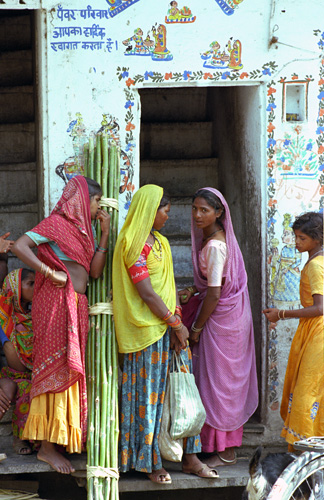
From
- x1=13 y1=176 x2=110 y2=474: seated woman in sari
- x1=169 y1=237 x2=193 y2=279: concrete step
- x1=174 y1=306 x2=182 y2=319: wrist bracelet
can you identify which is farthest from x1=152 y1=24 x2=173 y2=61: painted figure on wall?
x1=169 y1=237 x2=193 y2=279: concrete step

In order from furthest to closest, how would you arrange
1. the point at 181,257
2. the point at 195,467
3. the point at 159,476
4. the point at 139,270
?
1. the point at 181,257
2. the point at 195,467
3. the point at 159,476
4. the point at 139,270

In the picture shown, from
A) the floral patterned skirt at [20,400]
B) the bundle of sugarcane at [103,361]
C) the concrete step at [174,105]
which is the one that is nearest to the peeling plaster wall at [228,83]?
the bundle of sugarcane at [103,361]

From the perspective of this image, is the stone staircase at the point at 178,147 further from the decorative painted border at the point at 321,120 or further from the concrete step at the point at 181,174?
the decorative painted border at the point at 321,120

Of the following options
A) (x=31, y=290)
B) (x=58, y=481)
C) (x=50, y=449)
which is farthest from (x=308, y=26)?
(x=58, y=481)

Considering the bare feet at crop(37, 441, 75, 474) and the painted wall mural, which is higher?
the painted wall mural

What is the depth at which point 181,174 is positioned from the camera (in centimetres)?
758

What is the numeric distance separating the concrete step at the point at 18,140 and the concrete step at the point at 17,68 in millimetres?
491

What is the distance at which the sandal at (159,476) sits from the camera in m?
4.87

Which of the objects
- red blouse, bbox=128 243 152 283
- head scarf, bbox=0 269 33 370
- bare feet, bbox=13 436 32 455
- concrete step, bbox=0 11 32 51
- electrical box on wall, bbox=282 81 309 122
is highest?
concrete step, bbox=0 11 32 51

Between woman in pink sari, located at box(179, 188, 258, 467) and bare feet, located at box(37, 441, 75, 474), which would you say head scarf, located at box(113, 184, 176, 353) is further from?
bare feet, located at box(37, 441, 75, 474)

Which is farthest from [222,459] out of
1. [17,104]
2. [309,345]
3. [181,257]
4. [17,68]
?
[17,68]

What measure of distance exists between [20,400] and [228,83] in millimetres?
2627

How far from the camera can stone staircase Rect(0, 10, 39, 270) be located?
7297 mm

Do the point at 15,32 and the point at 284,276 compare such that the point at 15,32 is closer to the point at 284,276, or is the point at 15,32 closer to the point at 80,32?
the point at 80,32
